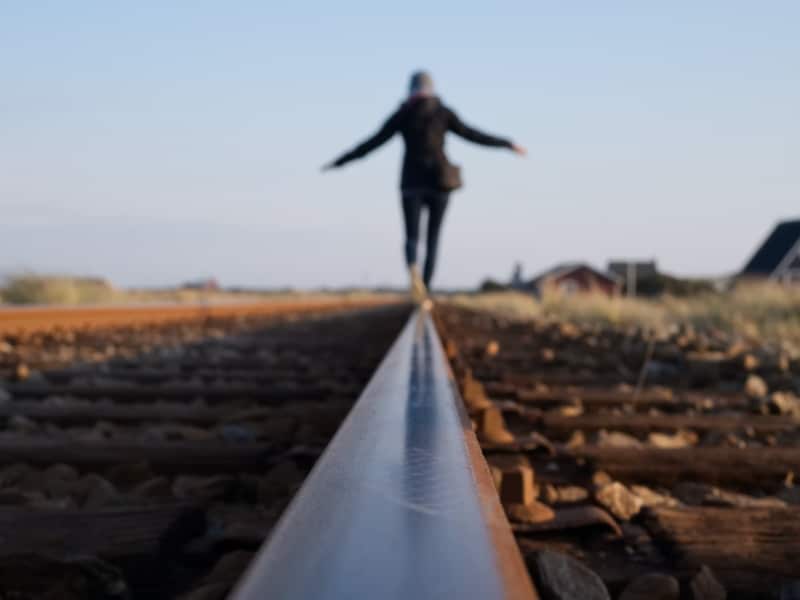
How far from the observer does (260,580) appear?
2.86ft

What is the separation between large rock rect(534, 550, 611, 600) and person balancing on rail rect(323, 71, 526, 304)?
21.0ft

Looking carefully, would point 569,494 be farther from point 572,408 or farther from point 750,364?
point 750,364

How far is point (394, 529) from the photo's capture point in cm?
99

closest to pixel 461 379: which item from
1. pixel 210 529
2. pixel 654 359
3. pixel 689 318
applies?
pixel 210 529

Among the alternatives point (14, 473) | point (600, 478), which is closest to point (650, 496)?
point (600, 478)

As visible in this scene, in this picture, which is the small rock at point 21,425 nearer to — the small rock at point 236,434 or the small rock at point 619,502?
the small rock at point 236,434

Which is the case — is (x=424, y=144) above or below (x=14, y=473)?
above

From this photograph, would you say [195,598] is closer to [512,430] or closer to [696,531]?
[696,531]

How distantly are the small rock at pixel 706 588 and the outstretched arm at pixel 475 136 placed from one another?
6.44m

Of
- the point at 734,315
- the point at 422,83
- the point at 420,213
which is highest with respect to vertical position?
the point at 422,83

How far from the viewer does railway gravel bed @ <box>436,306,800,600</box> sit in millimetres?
1396

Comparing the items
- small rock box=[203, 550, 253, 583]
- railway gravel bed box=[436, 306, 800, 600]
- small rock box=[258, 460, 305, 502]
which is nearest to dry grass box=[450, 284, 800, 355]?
railway gravel bed box=[436, 306, 800, 600]

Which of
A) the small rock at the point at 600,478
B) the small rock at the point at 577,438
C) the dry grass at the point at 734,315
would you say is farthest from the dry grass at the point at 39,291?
the small rock at the point at 600,478

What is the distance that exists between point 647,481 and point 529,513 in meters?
0.70
